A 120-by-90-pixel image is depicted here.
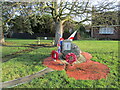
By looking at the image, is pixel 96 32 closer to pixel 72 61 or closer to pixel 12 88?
pixel 72 61

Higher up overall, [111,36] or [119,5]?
[119,5]

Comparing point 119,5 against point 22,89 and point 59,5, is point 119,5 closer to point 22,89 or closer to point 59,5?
point 59,5

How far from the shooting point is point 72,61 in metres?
5.45

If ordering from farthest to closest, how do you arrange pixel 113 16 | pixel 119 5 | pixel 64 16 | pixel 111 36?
pixel 111 36 < pixel 64 16 < pixel 113 16 < pixel 119 5

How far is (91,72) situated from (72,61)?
112 cm

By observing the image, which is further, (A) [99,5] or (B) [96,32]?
(B) [96,32]

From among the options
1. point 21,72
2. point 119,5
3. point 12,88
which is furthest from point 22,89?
point 119,5

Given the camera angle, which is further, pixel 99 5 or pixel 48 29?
pixel 48 29

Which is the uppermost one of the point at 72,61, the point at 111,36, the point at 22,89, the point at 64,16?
the point at 64,16

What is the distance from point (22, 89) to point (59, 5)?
909 centimetres

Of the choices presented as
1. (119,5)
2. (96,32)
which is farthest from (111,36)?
(119,5)

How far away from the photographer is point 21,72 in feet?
15.3

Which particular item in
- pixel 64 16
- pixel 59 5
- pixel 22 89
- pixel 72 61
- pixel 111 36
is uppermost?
pixel 59 5

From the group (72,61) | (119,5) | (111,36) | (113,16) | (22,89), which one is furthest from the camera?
(111,36)
